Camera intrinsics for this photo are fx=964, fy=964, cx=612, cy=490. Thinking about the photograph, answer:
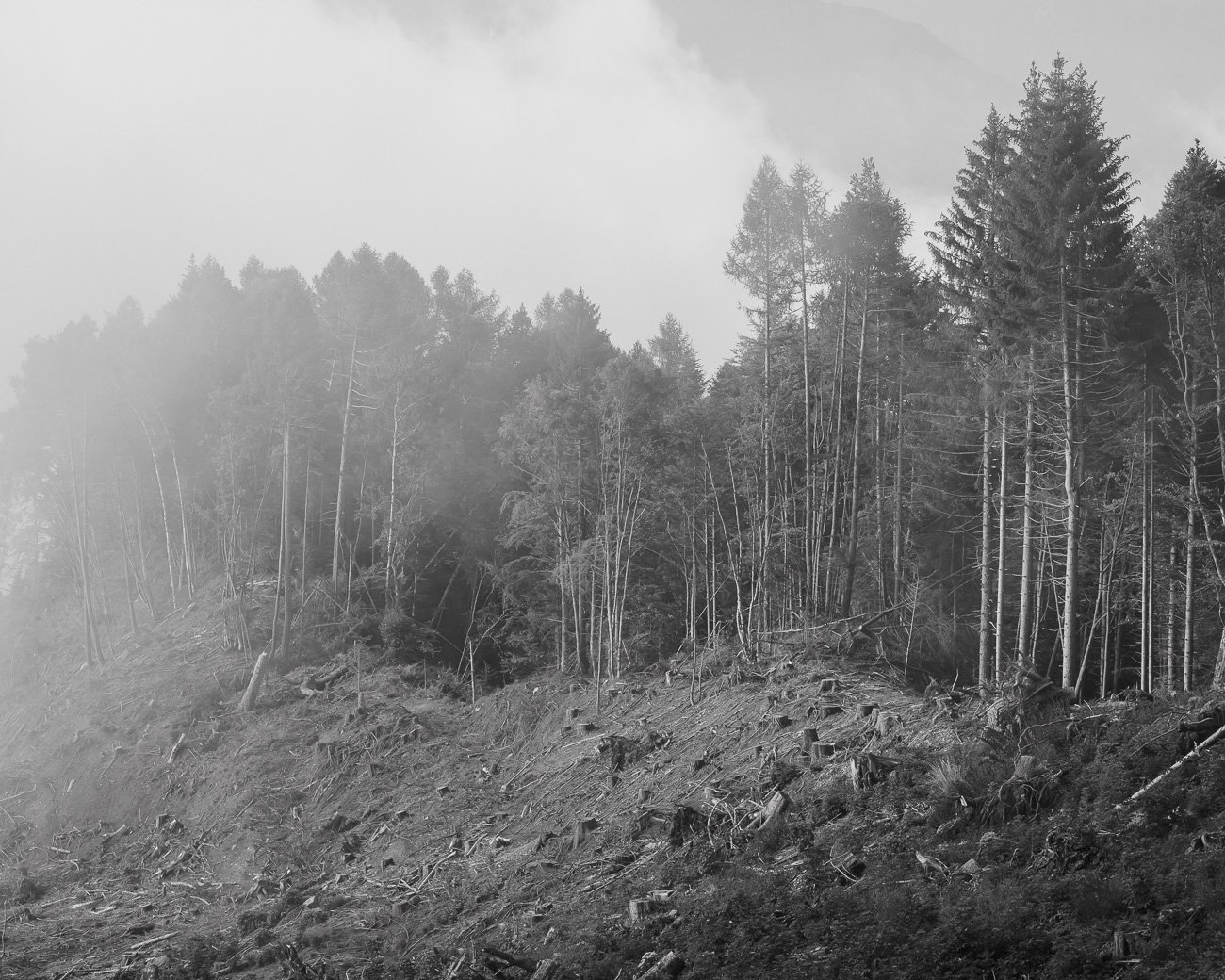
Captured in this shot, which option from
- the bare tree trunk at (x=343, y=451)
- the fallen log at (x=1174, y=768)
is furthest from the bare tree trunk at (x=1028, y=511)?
the bare tree trunk at (x=343, y=451)

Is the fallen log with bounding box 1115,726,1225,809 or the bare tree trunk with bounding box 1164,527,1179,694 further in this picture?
the bare tree trunk with bounding box 1164,527,1179,694

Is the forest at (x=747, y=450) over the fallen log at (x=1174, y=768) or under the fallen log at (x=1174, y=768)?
over

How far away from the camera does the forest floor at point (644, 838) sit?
7.96 meters

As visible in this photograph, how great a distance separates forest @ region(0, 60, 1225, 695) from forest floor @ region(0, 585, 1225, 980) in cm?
333

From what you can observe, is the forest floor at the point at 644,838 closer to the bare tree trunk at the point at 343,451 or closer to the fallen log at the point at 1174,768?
the fallen log at the point at 1174,768

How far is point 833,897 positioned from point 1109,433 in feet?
56.7

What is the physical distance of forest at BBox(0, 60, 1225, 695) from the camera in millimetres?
20547

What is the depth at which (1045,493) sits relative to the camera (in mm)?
21062

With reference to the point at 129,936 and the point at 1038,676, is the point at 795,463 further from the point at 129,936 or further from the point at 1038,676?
the point at 129,936

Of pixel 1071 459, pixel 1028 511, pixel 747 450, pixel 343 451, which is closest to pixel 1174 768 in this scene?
pixel 1071 459

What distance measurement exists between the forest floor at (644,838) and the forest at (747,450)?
10.9 feet

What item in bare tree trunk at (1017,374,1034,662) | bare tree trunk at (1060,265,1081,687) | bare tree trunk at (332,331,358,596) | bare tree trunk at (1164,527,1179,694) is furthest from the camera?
bare tree trunk at (332,331,358,596)

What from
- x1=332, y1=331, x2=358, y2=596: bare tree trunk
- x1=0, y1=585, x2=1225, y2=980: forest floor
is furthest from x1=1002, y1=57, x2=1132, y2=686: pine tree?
x1=332, y1=331, x2=358, y2=596: bare tree trunk

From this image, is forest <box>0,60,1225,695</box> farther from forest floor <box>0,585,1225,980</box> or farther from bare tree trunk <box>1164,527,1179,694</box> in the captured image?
forest floor <box>0,585,1225,980</box>
